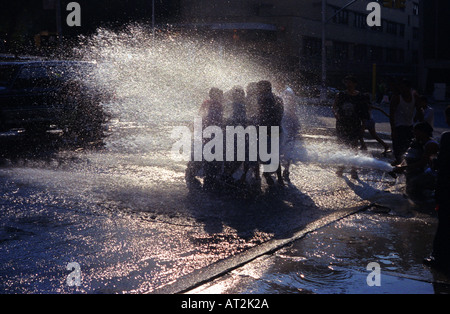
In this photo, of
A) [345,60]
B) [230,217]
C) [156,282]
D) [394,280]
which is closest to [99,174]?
[230,217]

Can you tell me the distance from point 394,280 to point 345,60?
5866cm

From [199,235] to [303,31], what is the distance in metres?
49.3

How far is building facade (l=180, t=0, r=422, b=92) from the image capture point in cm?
5169

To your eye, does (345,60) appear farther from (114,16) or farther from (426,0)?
(114,16)

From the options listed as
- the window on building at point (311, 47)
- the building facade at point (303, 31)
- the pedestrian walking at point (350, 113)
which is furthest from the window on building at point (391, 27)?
the pedestrian walking at point (350, 113)

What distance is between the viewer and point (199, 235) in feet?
20.8

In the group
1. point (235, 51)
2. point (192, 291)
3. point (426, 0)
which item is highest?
point (426, 0)

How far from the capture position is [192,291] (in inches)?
181

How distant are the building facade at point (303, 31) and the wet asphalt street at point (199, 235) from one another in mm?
37087

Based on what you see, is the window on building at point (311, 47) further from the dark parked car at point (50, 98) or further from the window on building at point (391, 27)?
the dark parked car at point (50, 98)

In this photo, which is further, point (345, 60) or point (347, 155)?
point (345, 60)

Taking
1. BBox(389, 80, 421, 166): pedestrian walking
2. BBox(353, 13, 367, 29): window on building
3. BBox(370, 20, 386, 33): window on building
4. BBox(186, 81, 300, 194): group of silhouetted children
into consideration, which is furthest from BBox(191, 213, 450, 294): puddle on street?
BBox(370, 20, 386, 33): window on building

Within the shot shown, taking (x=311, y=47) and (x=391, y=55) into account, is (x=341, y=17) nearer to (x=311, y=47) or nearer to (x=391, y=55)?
(x=311, y=47)

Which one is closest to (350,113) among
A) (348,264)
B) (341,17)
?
(348,264)
